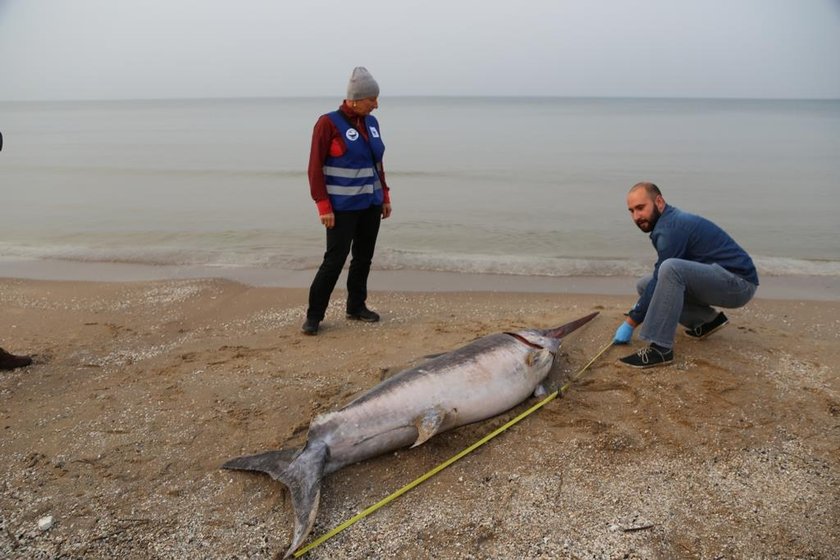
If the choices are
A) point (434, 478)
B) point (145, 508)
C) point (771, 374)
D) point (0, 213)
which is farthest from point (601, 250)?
point (0, 213)

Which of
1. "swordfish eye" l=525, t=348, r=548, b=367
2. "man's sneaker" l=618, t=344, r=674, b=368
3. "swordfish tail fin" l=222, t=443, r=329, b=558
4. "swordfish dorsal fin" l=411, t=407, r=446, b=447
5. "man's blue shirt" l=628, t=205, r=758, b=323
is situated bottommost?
"swordfish tail fin" l=222, t=443, r=329, b=558

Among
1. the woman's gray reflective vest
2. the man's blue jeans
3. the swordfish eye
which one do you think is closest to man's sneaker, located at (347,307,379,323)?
the woman's gray reflective vest

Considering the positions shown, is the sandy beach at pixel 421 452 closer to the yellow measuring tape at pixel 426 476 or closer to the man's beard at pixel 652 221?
the yellow measuring tape at pixel 426 476

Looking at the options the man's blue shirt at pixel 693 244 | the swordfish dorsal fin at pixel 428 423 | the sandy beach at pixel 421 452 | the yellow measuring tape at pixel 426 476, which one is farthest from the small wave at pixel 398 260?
the swordfish dorsal fin at pixel 428 423

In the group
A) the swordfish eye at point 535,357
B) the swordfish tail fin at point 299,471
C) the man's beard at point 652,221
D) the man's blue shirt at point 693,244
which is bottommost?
the swordfish tail fin at point 299,471

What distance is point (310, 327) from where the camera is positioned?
5969mm

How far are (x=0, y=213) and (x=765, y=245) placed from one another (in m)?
15.9

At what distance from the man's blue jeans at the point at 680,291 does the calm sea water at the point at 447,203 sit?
4.10 m

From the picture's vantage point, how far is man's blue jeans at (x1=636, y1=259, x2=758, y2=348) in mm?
4750

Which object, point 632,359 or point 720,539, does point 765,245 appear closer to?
point 632,359

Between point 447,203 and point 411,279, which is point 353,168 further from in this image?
point 447,203

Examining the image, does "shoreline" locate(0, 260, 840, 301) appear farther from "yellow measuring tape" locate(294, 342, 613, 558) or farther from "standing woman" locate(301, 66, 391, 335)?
"yellow measuring tape" locate(294, 342, 613, 558)

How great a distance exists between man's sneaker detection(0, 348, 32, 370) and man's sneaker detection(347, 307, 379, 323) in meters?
2.81

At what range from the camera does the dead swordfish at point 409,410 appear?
137 inches
